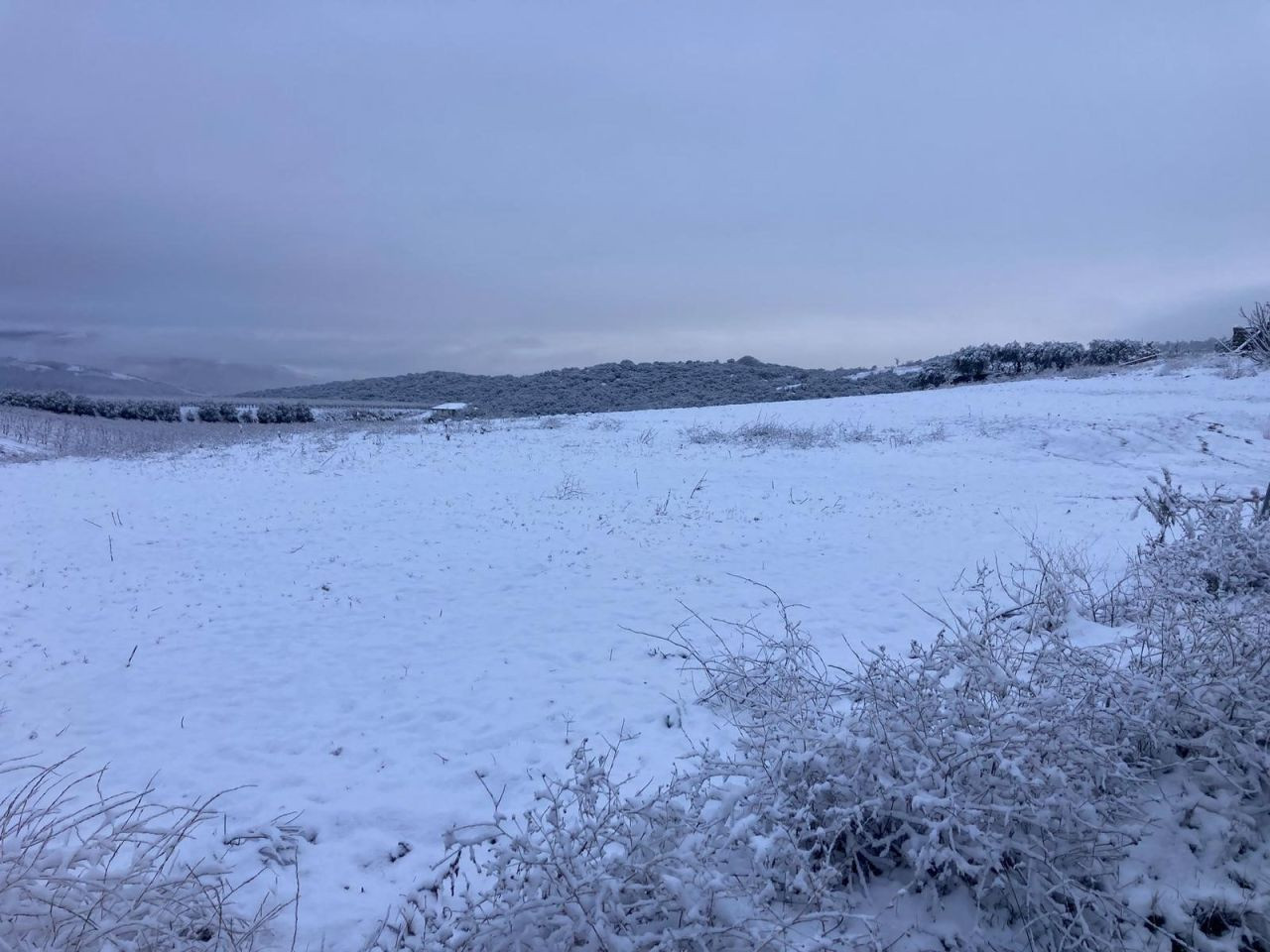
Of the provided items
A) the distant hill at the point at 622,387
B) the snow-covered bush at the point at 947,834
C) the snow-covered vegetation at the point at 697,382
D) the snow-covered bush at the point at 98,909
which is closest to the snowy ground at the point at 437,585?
the snow-covered bush at the point at 98,909

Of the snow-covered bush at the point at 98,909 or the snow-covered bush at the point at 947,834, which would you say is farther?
the snow-covered bush at the point at 947,834

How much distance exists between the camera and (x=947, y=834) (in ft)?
10.4

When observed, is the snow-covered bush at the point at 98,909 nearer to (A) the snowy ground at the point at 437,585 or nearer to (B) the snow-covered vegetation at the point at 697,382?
(A) the snowy ground at the point at 437,585

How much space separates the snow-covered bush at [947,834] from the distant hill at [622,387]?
91.1ft

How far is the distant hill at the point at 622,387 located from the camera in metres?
33.4

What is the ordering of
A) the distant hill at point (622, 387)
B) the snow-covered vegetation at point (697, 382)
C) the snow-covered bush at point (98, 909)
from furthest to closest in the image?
the distant hill at point (622, 387) < the snow-covered vegetation at point (697, 382) < the snow-covered bush at point (98, 909)

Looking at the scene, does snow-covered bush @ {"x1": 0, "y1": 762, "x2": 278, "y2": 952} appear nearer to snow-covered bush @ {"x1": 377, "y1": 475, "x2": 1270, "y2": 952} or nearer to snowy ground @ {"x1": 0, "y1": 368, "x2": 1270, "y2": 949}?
snowy ground @ {"x1": 0, "y1": 368, "x2": 1270, "y2": 949}

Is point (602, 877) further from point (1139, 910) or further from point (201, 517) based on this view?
point (201, 517)

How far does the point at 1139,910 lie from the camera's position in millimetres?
3172

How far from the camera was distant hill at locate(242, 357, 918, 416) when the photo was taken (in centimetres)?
3344

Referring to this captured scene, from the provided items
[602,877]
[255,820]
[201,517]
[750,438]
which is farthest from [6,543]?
[750,438]

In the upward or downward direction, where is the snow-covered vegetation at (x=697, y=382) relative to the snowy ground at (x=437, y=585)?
upward

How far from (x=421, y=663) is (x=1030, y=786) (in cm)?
535

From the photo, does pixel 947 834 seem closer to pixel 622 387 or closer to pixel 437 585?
pixel 437 585
